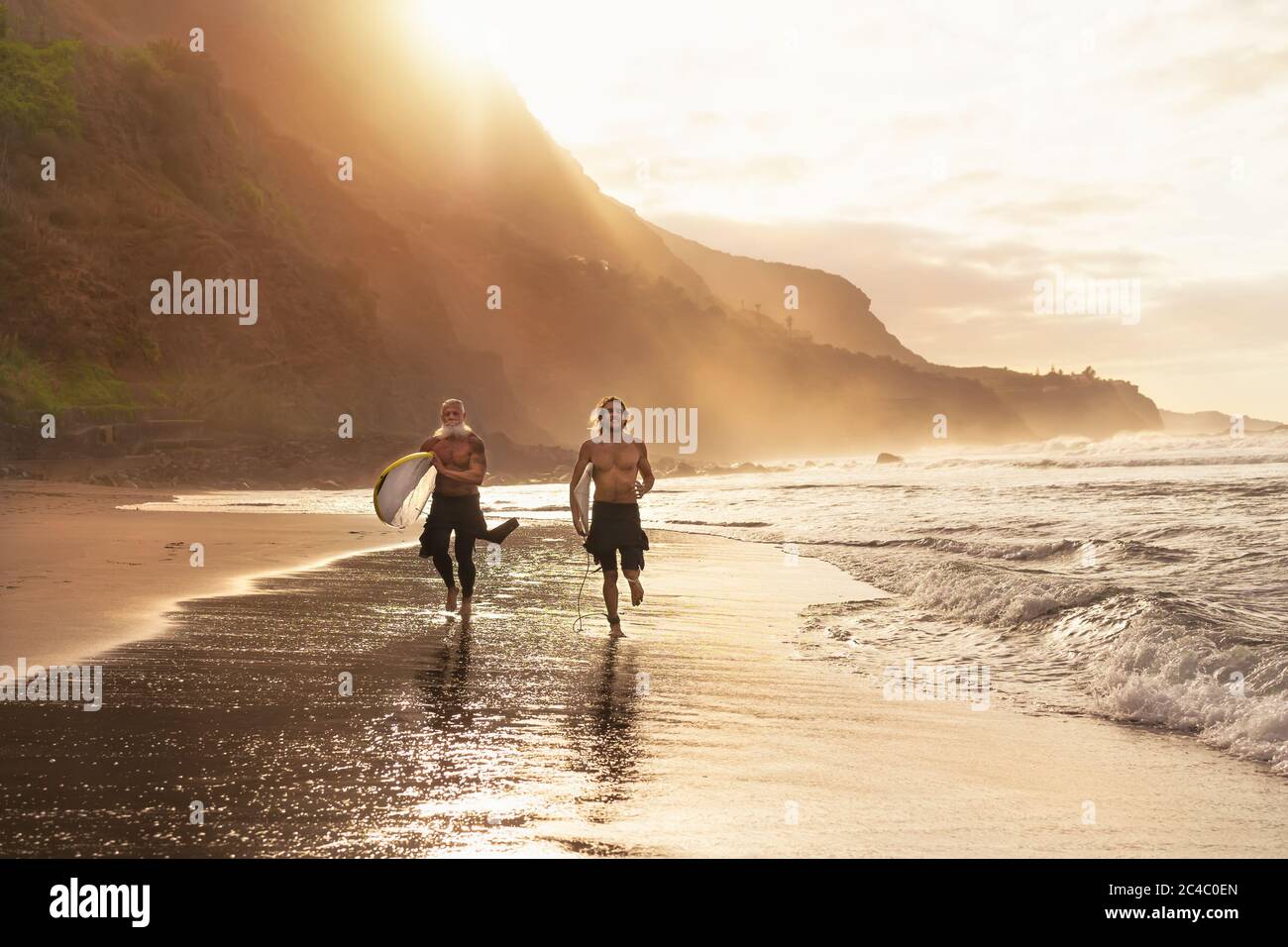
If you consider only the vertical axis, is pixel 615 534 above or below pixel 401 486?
below

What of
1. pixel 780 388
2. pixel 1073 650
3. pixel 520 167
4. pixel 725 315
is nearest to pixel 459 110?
pixel 520 167

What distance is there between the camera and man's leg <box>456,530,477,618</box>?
386 inches

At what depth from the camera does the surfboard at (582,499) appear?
9641mm

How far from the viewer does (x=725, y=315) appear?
169125 millimetres

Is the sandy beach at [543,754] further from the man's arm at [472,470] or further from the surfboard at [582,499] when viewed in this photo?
the man's arm at [472,470]

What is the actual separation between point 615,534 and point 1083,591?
4.14 meters

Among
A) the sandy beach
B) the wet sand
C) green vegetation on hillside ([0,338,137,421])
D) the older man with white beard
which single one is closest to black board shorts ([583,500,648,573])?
the sandy beach

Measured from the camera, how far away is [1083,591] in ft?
31.7

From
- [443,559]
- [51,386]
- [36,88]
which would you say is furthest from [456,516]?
[36,88]

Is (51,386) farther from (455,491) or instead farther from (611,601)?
(611,601)

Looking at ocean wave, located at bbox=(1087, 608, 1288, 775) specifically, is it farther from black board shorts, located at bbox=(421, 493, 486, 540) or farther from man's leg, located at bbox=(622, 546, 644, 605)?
black board shorts, located at bbox=(421, 493, 486, 540)

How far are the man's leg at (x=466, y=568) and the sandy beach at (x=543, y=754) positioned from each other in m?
0.23

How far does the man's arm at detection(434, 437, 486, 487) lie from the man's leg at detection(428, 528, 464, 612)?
49 cm
